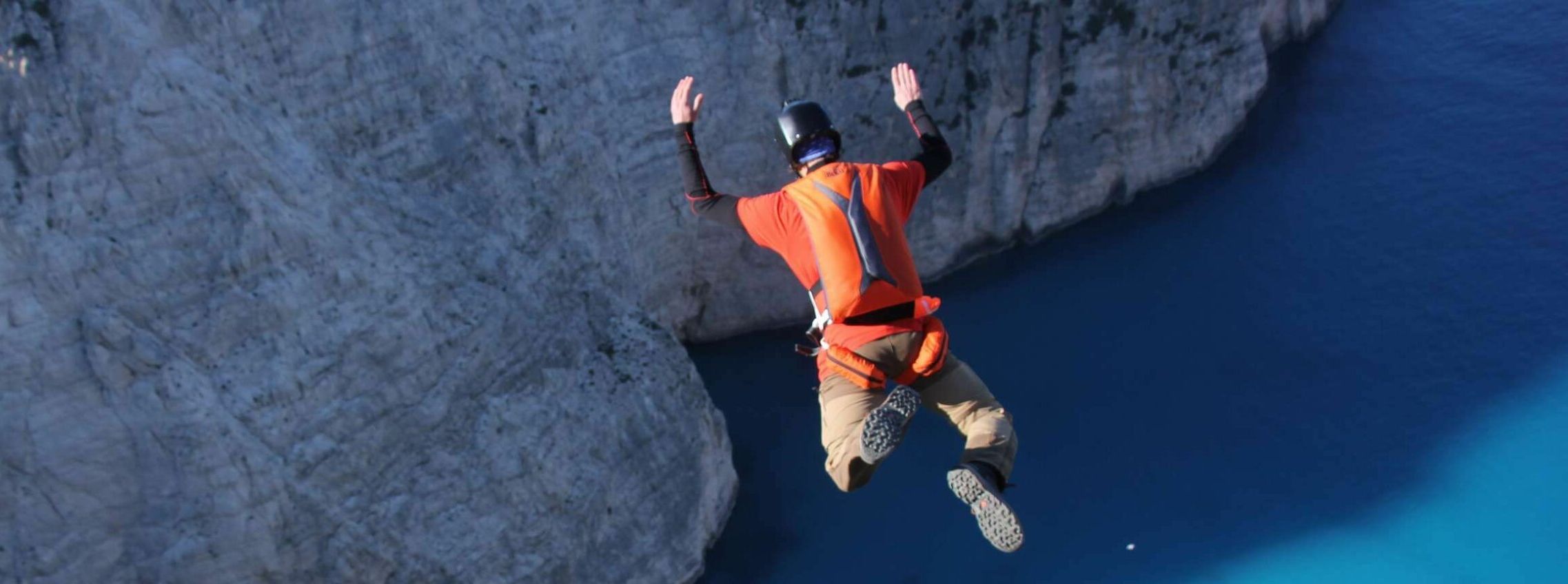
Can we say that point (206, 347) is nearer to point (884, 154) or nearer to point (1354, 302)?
point (884, 154)

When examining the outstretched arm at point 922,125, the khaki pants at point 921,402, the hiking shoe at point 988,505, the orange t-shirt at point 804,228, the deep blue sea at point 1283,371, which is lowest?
the deep blue sea at point 1283,371

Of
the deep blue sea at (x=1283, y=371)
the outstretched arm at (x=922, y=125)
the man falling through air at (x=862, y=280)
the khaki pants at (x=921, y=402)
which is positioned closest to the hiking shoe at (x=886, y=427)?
the man falling through air at (x=862, y=280)

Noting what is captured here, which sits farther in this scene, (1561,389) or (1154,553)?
(1561,389)

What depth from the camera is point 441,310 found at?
10.6 m

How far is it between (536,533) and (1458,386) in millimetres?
10363

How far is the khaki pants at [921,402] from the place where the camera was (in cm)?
667

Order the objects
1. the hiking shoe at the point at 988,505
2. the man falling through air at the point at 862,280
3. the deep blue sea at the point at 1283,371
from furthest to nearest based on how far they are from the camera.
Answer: the deep blue sea at the point at 1283,371
the man falling through air at the point at 862,280
the hiking shoe at the point at 988,505

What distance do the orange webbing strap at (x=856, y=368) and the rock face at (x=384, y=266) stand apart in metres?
5.02

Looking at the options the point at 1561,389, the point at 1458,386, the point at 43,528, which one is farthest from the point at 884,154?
the point at 43,528

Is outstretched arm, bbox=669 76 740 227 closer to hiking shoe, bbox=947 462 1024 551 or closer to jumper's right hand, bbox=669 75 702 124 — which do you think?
jumper's right hand, bbox=669 75 702 124

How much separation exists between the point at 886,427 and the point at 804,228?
1.26 metres

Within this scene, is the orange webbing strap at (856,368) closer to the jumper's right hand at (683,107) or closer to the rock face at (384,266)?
the jumper's right hand at (683,107)

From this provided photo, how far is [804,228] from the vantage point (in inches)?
266

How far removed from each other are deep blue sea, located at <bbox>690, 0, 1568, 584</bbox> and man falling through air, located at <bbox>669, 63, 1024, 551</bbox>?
592cm
